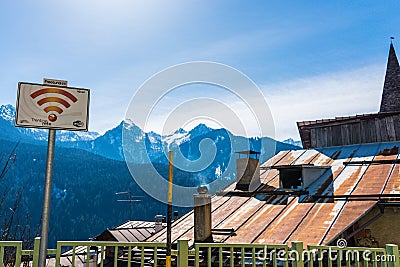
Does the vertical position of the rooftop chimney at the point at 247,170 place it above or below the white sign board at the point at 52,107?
above

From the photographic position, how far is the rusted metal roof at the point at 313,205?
25.5 feet

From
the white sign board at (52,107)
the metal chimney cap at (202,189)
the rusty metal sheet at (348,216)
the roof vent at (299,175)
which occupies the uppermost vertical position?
the roof vent at (299,175)

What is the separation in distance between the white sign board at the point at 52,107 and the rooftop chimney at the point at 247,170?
9195mm

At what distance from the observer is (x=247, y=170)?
12.4m

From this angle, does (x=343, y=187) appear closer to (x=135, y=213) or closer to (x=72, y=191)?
(x=135, y=213)

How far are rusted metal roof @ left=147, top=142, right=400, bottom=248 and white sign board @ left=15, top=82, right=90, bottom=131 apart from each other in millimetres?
5513

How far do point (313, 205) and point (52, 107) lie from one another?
7.48m

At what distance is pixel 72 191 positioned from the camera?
285ft

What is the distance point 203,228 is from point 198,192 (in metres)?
0.86

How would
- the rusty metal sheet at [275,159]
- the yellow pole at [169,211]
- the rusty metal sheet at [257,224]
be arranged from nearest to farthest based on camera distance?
the yellow pole at [169,211] → the rusty metal sheet at [257,224] → the rusty metal sheet at [275,159]

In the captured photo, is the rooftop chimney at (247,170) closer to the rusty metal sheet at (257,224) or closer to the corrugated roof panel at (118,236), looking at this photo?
the rusty metal sheet at (257,224)

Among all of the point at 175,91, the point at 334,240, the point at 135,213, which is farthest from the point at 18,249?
the point at 135,213

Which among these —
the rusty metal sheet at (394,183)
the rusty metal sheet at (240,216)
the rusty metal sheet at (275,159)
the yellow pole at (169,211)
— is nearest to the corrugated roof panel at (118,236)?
the rusty metal sheet at (275,159)

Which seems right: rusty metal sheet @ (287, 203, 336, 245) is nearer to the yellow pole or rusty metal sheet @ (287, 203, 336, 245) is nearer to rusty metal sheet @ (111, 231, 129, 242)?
the yellow pole
